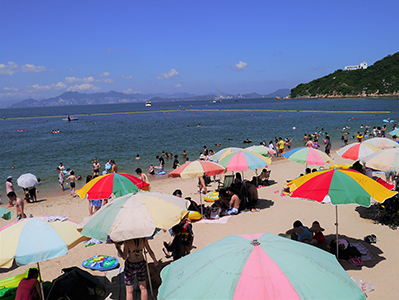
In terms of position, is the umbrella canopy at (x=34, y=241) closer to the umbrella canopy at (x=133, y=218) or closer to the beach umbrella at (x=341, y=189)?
the umbrella canopy at (x=133, y=218)

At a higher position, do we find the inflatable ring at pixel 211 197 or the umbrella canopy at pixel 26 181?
the umbrella canopy at pixel 26 181

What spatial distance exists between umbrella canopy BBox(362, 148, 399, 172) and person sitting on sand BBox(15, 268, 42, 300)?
28.6 feet

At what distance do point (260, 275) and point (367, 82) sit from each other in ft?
558

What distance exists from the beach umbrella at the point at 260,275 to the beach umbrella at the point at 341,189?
2.23 meters

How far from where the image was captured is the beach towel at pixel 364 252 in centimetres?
679

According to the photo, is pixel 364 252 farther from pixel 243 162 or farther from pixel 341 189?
pixel 243 162

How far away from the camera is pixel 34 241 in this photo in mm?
4477

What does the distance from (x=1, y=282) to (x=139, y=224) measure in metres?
3.83

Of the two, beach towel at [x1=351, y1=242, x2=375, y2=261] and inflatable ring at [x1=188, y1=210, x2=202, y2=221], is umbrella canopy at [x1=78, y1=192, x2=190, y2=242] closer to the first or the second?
inflatable ring at [x1=188, y1=210, x2=202, y2=221]

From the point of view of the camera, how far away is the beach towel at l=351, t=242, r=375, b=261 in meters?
6.79

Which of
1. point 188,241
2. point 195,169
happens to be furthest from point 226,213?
point 188,241

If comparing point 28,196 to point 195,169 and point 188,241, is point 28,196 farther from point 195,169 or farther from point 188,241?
point 188,241

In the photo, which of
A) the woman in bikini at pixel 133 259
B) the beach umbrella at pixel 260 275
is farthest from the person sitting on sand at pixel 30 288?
the beach umbrella at pixel 260 275

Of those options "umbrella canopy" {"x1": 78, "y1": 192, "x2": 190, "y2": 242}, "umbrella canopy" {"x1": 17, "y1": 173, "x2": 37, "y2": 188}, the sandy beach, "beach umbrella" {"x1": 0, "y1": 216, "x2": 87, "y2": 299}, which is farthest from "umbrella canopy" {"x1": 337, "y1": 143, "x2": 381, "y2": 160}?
"umbrella canopy" {"x1": 17, "y1": 173, "x2": 37, "y2": 188}
